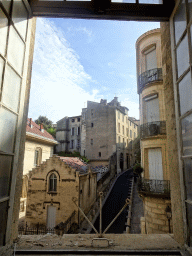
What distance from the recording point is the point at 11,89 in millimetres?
2662

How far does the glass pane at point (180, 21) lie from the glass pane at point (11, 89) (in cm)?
289

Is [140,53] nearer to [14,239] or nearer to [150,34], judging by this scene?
[150,34]

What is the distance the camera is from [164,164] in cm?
1055

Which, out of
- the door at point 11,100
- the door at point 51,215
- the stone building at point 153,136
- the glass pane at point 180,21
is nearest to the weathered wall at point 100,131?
the door at point 51,215

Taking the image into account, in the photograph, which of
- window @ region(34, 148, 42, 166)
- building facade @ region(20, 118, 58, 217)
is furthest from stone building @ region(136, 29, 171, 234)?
window @ region(34, 148, 42, 166)

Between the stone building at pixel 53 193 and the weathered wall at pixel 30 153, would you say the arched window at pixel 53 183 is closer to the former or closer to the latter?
the stone building at pixel 53 193

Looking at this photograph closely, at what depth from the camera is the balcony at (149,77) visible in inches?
461

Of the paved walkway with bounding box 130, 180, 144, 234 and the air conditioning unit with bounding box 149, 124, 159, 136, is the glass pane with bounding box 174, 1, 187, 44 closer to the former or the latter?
the air conditioning unit with bounding box 149, 124, 159, 136

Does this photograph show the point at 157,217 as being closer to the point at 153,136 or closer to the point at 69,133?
the point at 153,136

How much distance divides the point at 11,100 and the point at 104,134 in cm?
3452

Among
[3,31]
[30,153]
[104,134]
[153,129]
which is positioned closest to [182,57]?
[3,31]

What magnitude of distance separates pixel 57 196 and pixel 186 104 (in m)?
14.9

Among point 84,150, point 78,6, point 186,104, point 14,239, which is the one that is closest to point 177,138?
point 186,104

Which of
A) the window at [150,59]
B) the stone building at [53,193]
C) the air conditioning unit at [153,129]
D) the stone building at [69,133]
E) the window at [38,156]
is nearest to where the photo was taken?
the air conditioning unit at [153,129]
